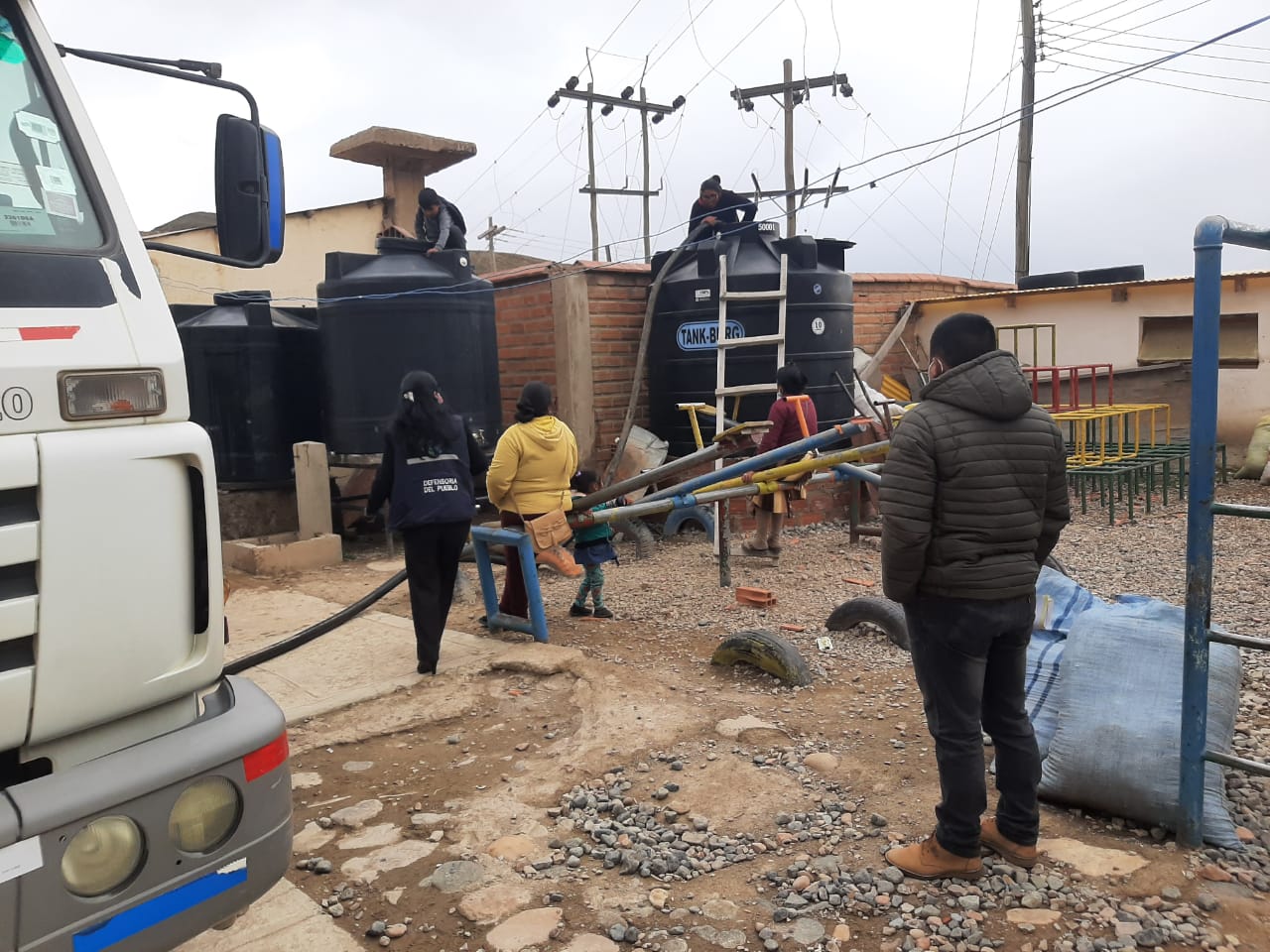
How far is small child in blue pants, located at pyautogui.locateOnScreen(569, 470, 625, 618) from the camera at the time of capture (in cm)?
607

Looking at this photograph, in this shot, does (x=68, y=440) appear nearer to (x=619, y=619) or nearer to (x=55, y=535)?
(x=55, y=535)

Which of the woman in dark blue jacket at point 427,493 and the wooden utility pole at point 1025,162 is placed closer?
the woman in dark blue jacket at point 427,493

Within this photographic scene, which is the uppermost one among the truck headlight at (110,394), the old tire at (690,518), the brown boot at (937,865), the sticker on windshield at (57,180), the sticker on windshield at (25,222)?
the sticker on windshield at (57,180)

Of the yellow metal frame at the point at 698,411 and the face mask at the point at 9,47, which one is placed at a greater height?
the face mask at the point at 9,47

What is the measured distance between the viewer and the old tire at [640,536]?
26.9 ft

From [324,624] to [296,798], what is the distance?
124 cm

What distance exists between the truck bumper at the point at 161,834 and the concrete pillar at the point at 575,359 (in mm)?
7179

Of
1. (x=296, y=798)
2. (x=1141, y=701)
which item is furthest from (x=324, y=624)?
(x=1141, y=701)

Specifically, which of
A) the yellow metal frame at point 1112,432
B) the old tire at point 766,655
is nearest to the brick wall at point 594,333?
the yellow metal frame at point 1112,432

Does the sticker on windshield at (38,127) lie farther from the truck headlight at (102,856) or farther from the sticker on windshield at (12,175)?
the truck headlight at (102,856)

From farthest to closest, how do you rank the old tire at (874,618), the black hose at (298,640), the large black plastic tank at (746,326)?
1. the large black plastic tank at (746,326)
2. the old tire at (874,618)
3. the black hose at (298,640)

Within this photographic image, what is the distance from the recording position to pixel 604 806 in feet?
11.6

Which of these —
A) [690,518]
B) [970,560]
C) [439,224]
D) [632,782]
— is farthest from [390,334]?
[970,560]

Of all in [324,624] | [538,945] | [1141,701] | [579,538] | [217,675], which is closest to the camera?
[217,675]
